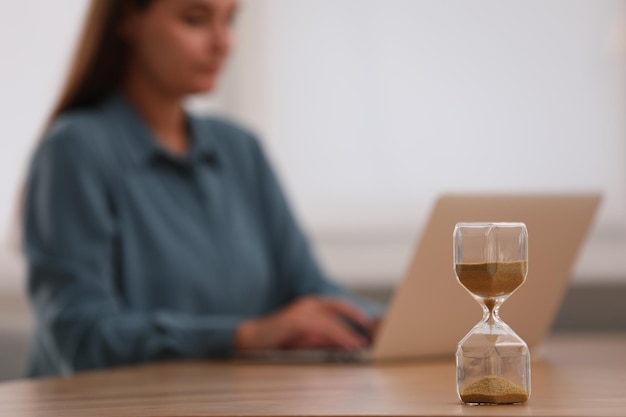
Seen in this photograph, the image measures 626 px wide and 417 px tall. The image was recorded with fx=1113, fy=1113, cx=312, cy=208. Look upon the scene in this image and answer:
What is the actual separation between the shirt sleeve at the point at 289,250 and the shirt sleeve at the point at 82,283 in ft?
1.22

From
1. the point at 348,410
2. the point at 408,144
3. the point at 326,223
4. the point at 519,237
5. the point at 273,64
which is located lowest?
the point at 326,223

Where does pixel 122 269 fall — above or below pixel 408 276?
below

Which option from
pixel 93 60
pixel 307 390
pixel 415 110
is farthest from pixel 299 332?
pixel 415 110

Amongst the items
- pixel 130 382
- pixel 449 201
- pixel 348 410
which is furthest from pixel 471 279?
pixel 130 382

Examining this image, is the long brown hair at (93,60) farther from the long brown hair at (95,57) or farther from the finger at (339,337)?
the finger at (339,337)

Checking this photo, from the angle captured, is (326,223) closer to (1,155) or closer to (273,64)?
(273,64)

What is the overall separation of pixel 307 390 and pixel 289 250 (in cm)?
136

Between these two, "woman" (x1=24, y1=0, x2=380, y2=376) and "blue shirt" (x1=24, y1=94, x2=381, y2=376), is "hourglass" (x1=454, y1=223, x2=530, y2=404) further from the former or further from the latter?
"blue shirt" (x1=24, y1=94, x2=381, y2=376)

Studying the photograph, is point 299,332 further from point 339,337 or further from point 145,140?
point 145,140

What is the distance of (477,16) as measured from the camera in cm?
360

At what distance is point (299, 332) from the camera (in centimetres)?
197

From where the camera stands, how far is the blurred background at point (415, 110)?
3.54 meters

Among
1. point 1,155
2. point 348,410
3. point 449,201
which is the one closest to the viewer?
point 348,410

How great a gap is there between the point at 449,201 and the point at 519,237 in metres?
0.45
